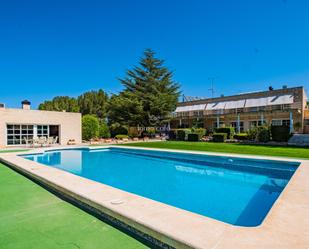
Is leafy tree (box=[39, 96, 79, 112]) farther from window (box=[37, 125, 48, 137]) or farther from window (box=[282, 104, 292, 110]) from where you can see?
window (box=[282, 104, 292, 110])

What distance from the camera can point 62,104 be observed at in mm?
48312

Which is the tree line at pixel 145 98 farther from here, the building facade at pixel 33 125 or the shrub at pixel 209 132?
the shrub at pixel 209 132

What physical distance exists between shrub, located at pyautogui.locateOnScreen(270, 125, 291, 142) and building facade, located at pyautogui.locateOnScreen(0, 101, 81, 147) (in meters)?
21.6

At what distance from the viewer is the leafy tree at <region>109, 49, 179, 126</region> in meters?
35.9

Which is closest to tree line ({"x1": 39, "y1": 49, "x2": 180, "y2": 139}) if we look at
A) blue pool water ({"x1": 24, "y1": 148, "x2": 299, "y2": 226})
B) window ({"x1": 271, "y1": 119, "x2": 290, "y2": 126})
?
window ({"x1": 271, "y1": 119, "x2": 290, "y2": 126})

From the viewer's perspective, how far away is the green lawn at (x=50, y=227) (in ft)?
11.3

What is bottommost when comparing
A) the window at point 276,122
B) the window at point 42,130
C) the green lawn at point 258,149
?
the green lawn at point 258,149

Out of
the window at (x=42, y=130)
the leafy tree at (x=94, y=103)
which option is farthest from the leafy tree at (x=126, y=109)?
the window at (x=42, y=130)

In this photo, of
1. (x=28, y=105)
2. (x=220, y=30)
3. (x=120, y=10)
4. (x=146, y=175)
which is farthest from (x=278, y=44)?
(x=28, y=105)

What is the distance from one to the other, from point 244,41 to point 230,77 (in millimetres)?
16460

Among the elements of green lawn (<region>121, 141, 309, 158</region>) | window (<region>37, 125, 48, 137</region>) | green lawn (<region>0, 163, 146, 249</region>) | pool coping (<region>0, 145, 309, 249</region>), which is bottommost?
green lawn (<region>121, 141, 309, 158</region>)

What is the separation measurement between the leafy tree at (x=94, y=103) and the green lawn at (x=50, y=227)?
136ft

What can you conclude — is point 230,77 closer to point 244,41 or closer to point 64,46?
point 244,41

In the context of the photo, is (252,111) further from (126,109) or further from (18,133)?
(18,133)
